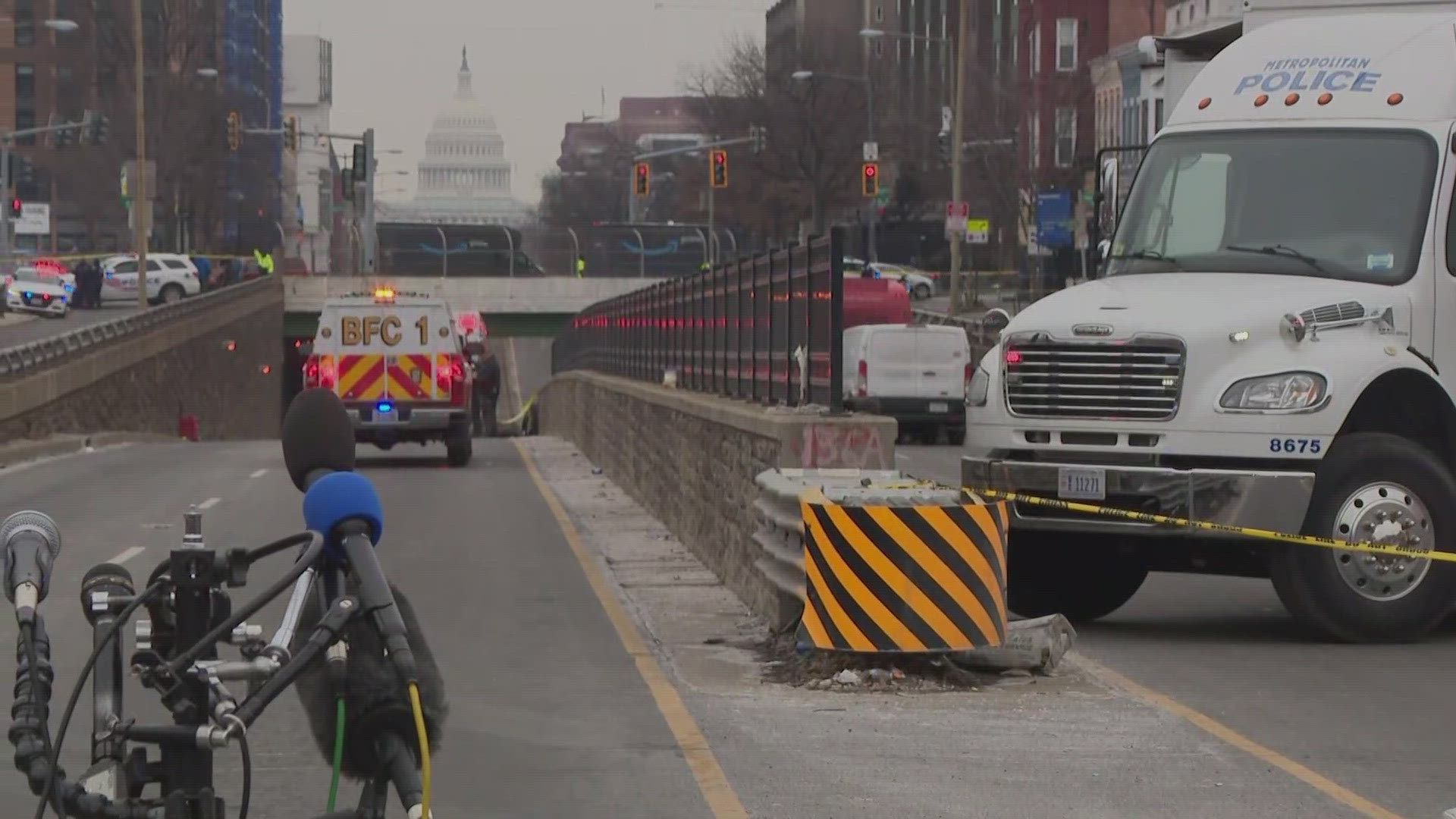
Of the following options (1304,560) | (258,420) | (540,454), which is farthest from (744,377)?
(258,420)

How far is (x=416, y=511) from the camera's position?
23.4 m

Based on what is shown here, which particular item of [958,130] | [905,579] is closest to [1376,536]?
[905,579]

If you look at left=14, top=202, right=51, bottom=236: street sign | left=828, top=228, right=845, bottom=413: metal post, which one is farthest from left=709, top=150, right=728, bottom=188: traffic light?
left=828, top=228, right=845, bottom=413: metal post

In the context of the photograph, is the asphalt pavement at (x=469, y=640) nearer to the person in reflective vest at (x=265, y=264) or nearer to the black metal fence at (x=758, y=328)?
the black metal fence at (x=758, y=328)

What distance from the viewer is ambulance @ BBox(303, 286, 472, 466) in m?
31.4

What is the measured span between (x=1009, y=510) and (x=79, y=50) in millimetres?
113851

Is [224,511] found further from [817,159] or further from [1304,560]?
[817,159]

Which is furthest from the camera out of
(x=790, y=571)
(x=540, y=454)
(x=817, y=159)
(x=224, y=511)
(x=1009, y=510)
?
(x=817, y=159)

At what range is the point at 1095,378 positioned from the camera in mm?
12859

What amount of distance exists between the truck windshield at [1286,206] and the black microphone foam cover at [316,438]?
943cm

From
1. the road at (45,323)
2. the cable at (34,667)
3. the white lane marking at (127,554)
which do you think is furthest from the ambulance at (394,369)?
the cable at (34,667)

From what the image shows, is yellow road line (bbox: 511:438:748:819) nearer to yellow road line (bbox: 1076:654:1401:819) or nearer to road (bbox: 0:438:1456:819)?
road (bbox: 0:438:1456:819)

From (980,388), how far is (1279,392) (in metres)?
1.91

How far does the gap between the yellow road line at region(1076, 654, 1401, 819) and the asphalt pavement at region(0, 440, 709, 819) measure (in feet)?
7.76
